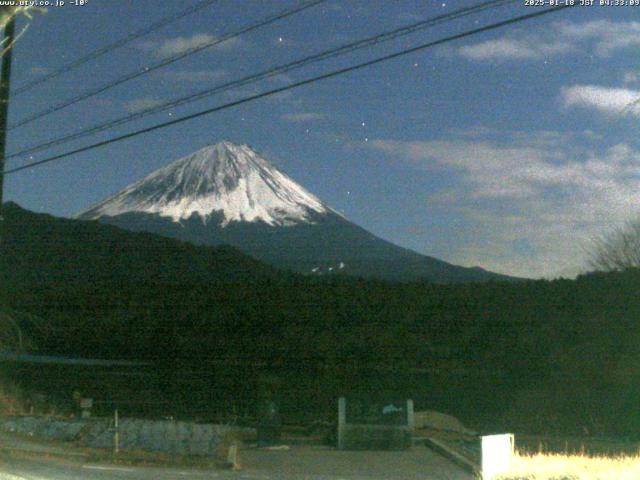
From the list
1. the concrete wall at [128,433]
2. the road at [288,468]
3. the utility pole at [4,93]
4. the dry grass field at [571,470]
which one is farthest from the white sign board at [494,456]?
the utility pole at [4,93]

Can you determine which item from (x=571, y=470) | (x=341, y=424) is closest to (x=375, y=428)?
(x=341, y=424)

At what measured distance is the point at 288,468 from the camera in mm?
17375

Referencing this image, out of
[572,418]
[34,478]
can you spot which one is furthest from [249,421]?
[34,478]

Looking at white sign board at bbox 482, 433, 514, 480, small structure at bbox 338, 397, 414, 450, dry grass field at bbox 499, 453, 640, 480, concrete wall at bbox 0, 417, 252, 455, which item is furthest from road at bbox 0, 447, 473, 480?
dry grass field at bbox 499, 453, 640, 480

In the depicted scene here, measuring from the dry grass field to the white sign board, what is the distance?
15cm

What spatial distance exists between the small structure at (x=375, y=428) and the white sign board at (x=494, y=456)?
7.49m

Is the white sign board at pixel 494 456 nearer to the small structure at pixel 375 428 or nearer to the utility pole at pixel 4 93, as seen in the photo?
the small structure at pixel 375 428

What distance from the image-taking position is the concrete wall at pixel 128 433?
19.8 metres

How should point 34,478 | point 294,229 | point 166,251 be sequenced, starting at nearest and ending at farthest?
point 34,478, point 166,251, point 294,229

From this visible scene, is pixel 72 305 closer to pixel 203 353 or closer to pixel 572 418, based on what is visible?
pixel 203 353

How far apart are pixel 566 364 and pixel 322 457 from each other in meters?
16.9

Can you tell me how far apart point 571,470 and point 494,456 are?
68.4 inches

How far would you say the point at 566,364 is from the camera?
3369 cm

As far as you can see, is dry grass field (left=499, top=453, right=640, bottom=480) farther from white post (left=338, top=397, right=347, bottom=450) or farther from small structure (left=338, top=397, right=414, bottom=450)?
white post (left=338, top=397, right=347, bottom=450)
